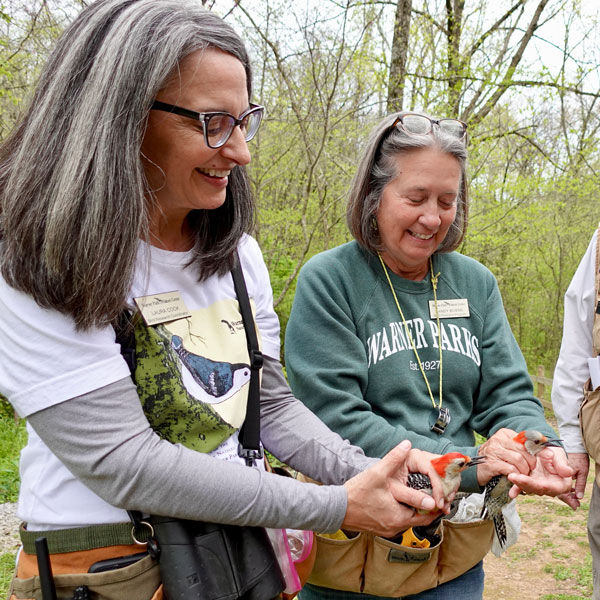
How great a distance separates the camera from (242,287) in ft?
5.81

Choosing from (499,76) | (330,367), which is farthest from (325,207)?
(330,367)

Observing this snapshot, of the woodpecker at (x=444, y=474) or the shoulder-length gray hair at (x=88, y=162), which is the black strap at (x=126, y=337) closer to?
the shoulder-length gray hair at (x=88, y=162)

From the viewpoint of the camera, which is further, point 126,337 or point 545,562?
point 545,562

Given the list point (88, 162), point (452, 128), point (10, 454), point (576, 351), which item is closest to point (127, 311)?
point (88, 162)

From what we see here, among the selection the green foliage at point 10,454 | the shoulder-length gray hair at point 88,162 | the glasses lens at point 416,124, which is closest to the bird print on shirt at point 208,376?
the shoulder-length gray hair at point 88,162

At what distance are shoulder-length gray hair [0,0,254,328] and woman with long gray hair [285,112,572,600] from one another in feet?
3.07

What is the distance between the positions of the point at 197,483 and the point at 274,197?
8.73 meters

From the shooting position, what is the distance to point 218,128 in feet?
4.90

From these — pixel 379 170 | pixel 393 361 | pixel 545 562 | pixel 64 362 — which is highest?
pixel 379 170

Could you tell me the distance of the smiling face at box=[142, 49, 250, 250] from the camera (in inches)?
56.6

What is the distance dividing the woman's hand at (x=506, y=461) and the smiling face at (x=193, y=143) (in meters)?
1.21

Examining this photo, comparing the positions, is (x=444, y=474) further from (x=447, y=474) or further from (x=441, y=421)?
(x=441, y=421)

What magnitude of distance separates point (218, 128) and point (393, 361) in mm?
1062

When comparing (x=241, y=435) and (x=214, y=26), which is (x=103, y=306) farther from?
(x=214, y=26)
